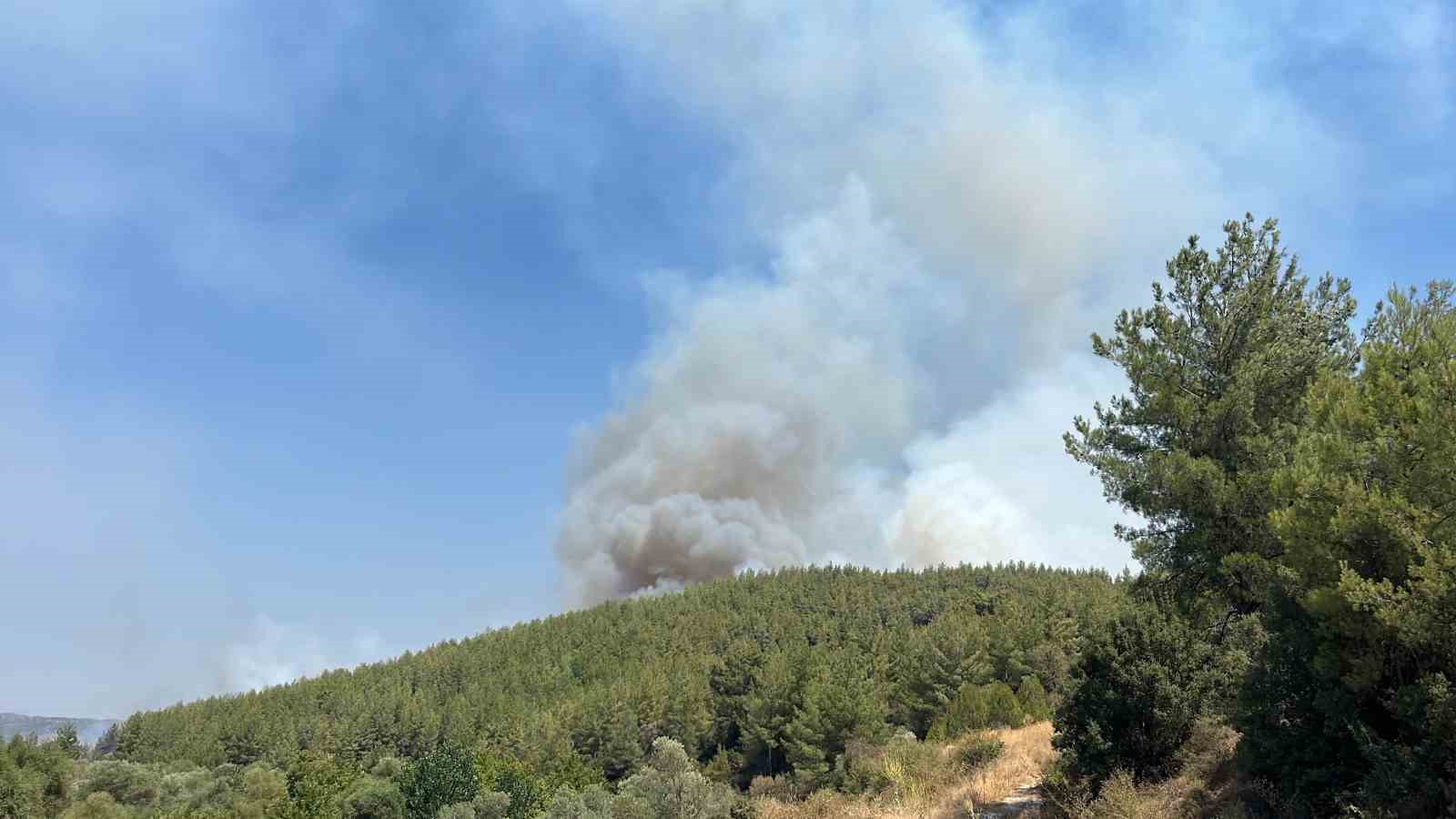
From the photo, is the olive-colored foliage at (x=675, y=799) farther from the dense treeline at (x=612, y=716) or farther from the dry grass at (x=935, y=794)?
the dry grass at (x=935, y=794)

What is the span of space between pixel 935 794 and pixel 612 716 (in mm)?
101144

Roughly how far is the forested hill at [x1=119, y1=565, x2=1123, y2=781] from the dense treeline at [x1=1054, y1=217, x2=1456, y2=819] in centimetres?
343

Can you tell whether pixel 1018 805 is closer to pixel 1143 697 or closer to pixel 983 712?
pixel 1143 697

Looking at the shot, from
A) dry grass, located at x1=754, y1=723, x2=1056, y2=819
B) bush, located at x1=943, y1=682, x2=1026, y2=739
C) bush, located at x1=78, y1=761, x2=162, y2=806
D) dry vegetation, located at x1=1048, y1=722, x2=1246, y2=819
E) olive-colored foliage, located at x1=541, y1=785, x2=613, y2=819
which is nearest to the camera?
dry vegetation, located at x1=1048, y1=722, x2=1246, y2=819

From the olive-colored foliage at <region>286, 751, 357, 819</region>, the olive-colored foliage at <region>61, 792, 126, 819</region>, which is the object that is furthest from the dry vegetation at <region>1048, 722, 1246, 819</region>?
the olive-colored foliage at <region>61, 792, 126, 819</region>

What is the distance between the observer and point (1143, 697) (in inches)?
861

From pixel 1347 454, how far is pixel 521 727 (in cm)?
12743

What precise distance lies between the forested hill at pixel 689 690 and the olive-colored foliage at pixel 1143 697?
2040 millimetres

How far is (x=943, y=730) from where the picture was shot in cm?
5728

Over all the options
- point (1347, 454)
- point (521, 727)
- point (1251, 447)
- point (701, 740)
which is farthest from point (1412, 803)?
point (521, 727)

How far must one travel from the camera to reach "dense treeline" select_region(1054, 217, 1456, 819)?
1223 cm

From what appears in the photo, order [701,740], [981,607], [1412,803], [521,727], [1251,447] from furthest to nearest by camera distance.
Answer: [981,607], [521,727], [701,740], [1251,447], [1412,803]

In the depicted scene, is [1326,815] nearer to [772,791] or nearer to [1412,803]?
[1412,803]

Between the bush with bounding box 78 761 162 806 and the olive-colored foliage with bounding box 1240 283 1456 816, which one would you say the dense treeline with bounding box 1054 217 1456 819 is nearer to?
the olive-colored foliage with bounding box 1240 283 1456 816
